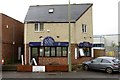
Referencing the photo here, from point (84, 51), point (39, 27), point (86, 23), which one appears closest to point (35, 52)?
point (39, 27)

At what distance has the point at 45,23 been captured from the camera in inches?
1319

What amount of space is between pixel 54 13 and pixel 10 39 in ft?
22.2

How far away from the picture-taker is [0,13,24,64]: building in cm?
3266

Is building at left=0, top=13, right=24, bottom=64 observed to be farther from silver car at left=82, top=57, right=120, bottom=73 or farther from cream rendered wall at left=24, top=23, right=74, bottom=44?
silver car at left=82, top=57, right=120, bottom=73

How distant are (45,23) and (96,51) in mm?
12162

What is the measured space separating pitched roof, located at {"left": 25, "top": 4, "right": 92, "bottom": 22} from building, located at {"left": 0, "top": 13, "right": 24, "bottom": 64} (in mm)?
2803

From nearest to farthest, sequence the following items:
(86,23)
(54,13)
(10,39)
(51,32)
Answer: (51,32) < (54,13) < (10,39) < (86,23)

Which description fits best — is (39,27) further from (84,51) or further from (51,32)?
(84,51)

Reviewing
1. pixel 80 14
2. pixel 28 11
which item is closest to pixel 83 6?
pixel 80 14

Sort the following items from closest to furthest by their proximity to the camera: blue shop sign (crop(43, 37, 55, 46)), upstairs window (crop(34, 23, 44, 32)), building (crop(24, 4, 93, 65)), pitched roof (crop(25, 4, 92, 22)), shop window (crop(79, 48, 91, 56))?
blue shop sign (crop(43, 37, 55, 46)), building (crop(24, 4, 93, 65)), upstairs window (crop(34, 23, 44, 32)), pitched roof (crop(25, 4, 92, 22)), shop window (crop(79, 48, 91, 56))

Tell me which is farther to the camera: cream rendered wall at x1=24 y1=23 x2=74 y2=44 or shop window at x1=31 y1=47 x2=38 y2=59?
shop window at x1=31 y1=47 x2=38 y2=59

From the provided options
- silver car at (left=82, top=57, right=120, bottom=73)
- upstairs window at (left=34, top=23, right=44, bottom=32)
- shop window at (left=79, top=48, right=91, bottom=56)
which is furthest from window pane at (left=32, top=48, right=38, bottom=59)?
silver car at (left=82, top=57, right=120, bottom=73)

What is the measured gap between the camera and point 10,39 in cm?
3572

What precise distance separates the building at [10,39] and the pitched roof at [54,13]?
2803mm
